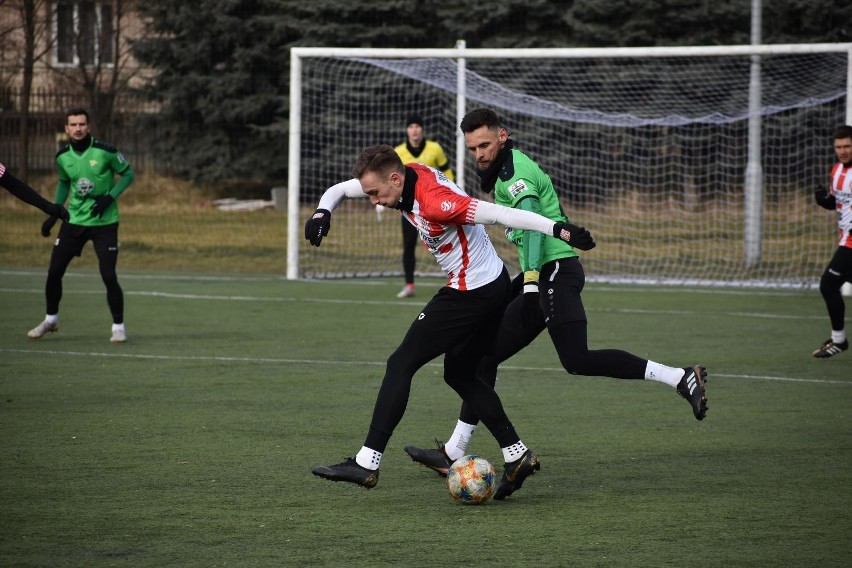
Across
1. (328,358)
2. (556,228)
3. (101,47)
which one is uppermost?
(101,47)

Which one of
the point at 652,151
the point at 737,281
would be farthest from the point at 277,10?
the point at 737,281

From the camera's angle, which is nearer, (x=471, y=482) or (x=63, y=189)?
(x=471, y=482)

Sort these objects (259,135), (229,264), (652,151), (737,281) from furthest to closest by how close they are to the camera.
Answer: (259,135) → (652,151) → (229,264) → (737,281)

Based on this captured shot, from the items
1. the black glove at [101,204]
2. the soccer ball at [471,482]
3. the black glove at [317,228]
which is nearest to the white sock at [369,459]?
the soccer ball at [471,482]

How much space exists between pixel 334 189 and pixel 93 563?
8.28 feet

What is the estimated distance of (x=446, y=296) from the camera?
21.8 feet

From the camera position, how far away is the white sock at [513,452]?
21.9ft

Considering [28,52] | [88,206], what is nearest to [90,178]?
[88,206]

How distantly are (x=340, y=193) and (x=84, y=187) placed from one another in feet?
19.9

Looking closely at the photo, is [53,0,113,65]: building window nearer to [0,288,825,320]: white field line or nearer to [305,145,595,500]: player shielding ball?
[0,288,825,320]: white field line

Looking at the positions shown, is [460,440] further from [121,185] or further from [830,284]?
[121,185]

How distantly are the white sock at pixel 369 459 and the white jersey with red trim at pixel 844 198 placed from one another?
6985 millimetres

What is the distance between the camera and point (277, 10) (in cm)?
3088

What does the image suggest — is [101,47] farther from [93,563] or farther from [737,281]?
[93,563]
